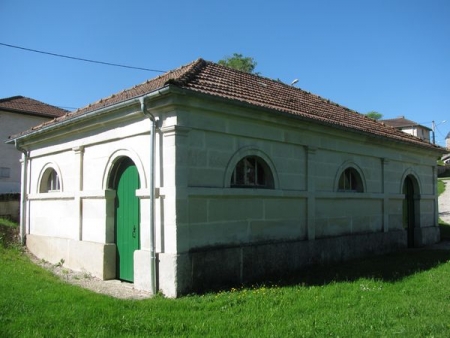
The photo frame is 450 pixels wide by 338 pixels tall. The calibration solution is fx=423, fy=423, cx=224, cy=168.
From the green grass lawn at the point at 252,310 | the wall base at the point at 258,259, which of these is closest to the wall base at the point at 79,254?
the green grass lawn at the point at 252,310

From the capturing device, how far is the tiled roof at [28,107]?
21953 millimetres

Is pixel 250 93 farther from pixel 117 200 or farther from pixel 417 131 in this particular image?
pixel 417 131

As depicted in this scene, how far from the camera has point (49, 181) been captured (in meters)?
11.8

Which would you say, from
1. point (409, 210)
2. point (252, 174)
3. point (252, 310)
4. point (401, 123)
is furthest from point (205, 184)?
point (401, 123)

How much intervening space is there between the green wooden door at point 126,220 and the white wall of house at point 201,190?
0.21 m

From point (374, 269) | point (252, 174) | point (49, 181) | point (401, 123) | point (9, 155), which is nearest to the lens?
point (252, 174)

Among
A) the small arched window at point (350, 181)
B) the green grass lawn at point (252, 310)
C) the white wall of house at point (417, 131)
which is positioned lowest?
the green grass lawn at point (252, 310)

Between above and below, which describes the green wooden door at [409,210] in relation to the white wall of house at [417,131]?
below

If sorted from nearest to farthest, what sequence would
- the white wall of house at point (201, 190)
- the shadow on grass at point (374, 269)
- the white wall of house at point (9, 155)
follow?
the white wall of house at point (201, 190), the shadow on grass at point (374, 269), the white wall of house at point (9, 155)

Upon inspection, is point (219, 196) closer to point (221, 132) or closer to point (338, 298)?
point (221, 132)

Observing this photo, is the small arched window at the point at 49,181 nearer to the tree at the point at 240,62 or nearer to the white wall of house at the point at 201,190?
the white wall of house at the point at 201,190

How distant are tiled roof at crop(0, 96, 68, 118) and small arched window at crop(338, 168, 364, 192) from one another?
17.4 meters

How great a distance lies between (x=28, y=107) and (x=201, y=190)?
1900 centimetres

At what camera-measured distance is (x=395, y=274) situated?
8789 millimetres
